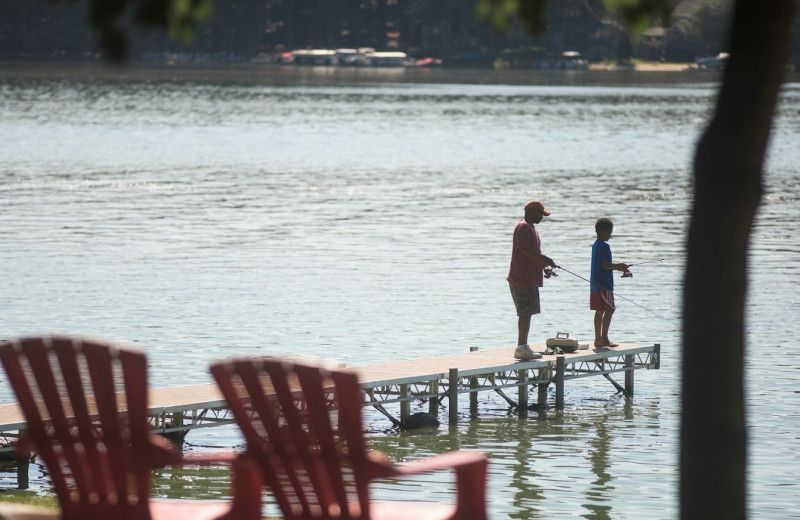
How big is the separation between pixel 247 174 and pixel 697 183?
157 ft

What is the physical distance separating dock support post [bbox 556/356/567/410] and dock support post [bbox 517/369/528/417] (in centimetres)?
32

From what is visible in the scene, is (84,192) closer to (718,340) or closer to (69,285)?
(69,285)

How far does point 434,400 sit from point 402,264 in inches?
587

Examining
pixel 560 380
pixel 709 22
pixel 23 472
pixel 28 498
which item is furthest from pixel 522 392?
pixel 709 22

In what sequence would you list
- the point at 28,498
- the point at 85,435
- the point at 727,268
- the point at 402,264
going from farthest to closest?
1. the point at 402,264
2. the point at 28,498
3. the point at 85,435
4. the point at 727,268

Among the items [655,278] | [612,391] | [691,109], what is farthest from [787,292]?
[691,109]

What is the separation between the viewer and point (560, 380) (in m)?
16.6

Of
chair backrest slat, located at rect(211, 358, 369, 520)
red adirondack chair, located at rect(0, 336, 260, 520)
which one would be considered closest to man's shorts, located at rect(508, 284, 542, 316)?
red adirondack chair, located at rect(0, 336, 260, 520)

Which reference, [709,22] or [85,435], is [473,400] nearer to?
[85,435]

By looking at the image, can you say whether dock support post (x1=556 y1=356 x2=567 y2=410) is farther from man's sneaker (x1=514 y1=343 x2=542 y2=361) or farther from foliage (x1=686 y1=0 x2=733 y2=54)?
foliage (x1=686 y1=0 x2=733 y2=54)

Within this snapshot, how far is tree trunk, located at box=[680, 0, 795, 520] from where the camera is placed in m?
5.67

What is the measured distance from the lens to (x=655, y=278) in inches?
1156

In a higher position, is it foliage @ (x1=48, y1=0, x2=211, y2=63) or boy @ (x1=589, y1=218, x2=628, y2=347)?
foliage @ (x1=48, y1=0, x2=211, y2=63)

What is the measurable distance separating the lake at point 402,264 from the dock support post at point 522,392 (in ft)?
0.47
